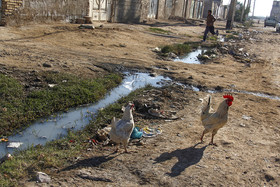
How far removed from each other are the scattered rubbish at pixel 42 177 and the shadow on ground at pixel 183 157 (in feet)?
4.62

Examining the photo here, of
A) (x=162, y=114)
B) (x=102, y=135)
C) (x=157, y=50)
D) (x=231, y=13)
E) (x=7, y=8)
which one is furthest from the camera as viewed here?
(x=231, y=13)

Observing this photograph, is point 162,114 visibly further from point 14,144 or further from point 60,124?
point 14,144

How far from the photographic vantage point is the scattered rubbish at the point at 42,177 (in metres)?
3.09

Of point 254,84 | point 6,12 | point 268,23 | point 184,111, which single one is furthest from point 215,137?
point 268,23

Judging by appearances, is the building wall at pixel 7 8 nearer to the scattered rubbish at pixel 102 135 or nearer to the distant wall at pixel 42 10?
the distant wall at pixel 42 10

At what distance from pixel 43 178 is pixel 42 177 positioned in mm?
19

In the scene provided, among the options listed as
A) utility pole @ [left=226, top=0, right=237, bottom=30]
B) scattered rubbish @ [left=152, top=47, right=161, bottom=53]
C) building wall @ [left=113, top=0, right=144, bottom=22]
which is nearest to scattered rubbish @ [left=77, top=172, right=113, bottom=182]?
scattered rubbish @ [left=152, top=47, right=161, bottom=53]

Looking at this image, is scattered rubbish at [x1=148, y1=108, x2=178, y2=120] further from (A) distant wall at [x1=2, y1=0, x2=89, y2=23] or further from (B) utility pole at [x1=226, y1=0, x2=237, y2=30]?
(B) utility pole at [x1=226, y1=0, x2=237, y2=30]

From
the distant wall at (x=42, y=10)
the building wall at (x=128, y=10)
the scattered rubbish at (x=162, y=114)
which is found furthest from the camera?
the building wall at (x=128, y=10)

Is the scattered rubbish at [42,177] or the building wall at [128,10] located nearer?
the scattered rubbish at [42,177]

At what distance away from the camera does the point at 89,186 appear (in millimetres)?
3146

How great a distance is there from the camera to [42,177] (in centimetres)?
313

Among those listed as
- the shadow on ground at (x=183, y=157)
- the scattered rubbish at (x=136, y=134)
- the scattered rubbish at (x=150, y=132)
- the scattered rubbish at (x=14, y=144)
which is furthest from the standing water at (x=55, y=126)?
the shadow on ground at (x=183, y=157)

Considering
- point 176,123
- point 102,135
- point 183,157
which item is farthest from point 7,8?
point 183,157
